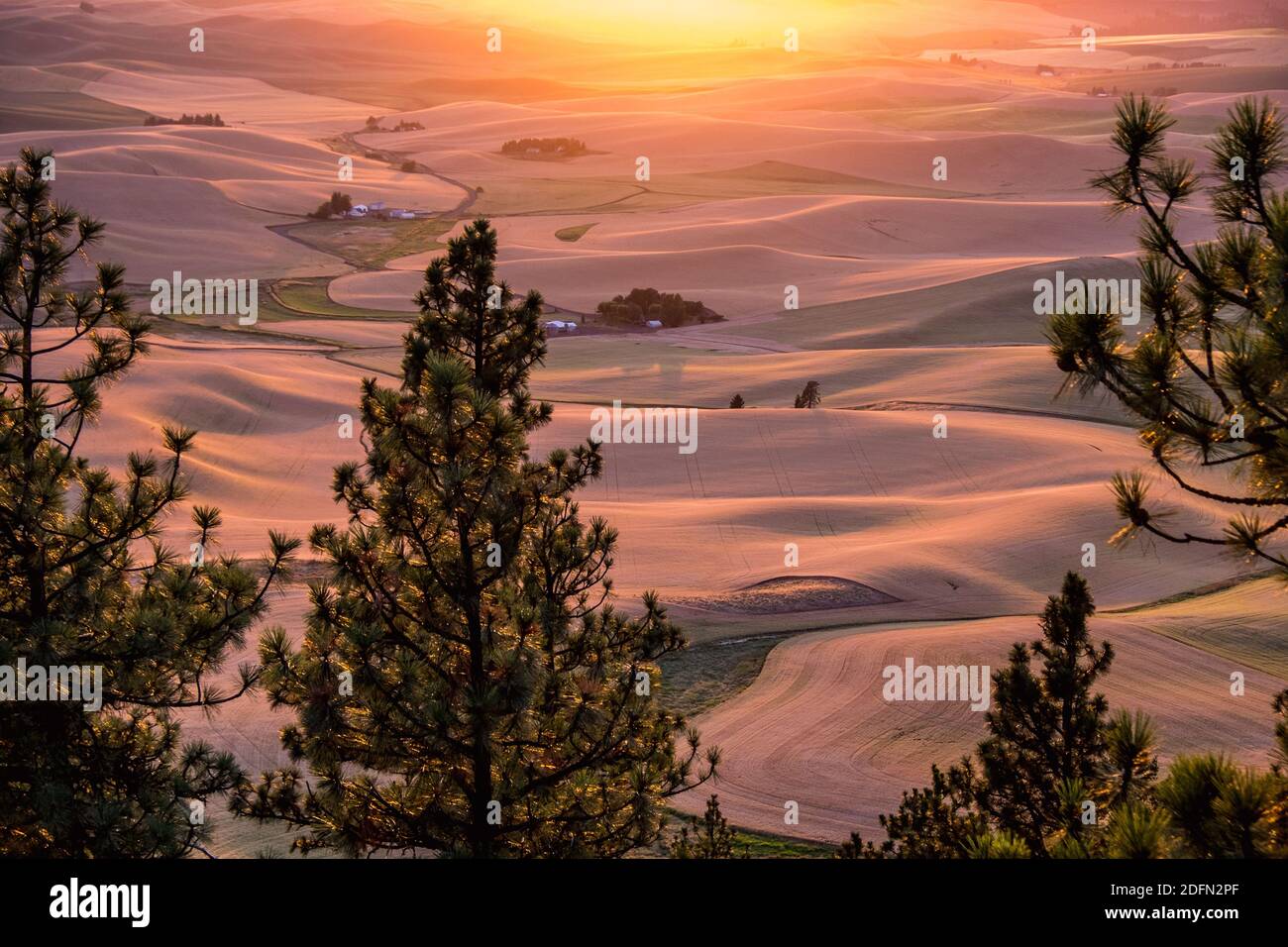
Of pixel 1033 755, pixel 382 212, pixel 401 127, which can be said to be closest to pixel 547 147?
pixel 401 127

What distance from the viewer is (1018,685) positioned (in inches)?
421

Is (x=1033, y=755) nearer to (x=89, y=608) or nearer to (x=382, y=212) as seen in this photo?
(x=89, y=608)

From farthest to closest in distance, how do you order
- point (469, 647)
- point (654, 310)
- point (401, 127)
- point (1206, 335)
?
point (401, 127), point (654, 310), point (469, 647), point (1206, 335)

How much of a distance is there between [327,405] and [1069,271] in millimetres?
35230

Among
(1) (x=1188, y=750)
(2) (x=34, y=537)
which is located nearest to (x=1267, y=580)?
(1) (x=1188, y=750)

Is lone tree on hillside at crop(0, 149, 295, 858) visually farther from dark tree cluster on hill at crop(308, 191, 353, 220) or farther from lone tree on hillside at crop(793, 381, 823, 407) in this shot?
dark tree cluster on hill at crop(308, 191, 353, 220)

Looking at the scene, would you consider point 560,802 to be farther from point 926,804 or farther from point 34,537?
point 34,537

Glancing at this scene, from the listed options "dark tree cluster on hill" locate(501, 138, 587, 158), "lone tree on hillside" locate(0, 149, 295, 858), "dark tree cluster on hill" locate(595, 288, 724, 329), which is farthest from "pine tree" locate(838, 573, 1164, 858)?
"dark tree cluster on hill" locate(501, 138, 587, 158)

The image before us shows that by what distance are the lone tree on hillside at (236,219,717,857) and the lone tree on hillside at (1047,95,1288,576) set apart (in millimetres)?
4250

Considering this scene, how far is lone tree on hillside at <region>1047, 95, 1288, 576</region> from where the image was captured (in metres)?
6.37

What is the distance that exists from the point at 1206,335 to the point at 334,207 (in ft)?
277

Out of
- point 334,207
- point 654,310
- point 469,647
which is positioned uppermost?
point 334,207

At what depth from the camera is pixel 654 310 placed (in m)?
59.0

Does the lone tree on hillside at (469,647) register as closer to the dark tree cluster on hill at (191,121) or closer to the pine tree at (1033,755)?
the pine tree at (1033,755)
